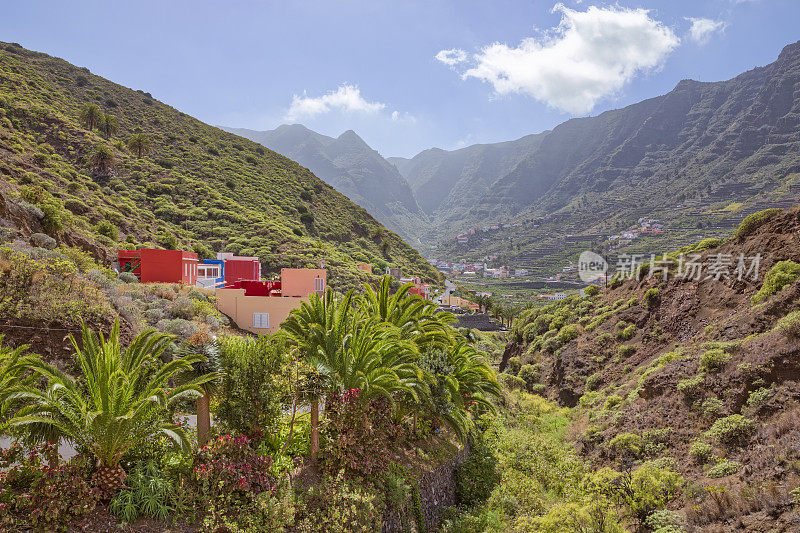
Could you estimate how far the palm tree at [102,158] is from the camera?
43497mm

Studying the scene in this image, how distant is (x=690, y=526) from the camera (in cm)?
798

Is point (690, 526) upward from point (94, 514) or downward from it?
downward

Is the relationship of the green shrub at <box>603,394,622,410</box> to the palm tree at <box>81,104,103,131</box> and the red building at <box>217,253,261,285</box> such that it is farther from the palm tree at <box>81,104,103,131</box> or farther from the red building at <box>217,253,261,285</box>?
the palm tree at <box>81,104,103,131</box>

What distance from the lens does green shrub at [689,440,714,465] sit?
417 inches

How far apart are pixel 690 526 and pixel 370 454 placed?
259 inches

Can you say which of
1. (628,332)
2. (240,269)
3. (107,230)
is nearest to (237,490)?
(628,332)

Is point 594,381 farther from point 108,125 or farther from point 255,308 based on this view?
point 108,125

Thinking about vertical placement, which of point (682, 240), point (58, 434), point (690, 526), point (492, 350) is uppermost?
point (682, 240)

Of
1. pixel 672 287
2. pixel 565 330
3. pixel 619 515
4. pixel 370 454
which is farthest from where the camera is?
pixel 565 330

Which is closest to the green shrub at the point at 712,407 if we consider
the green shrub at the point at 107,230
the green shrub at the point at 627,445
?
the green shrub at the point at 627,445

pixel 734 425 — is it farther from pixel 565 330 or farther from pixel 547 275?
pixel 547 275

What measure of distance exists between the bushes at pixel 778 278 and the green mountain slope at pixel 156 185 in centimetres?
3072

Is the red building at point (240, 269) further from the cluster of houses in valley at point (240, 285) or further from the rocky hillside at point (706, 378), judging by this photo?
the rocky hillside at point (706, 378)

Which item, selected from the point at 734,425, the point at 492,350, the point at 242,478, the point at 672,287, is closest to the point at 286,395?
the point at 242,478
